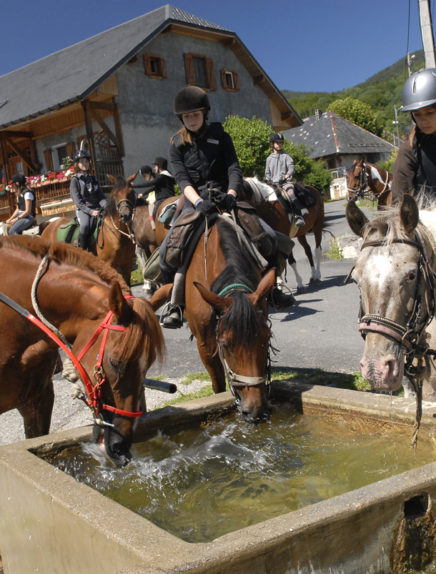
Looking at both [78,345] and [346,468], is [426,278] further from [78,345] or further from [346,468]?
[78,345]

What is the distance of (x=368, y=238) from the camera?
3.19 meters

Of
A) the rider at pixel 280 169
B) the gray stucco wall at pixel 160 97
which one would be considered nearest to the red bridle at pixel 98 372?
the rider at pixel 280 169

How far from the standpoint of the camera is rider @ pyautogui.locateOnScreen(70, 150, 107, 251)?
37.7 feet

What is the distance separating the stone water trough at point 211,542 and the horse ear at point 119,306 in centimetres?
88

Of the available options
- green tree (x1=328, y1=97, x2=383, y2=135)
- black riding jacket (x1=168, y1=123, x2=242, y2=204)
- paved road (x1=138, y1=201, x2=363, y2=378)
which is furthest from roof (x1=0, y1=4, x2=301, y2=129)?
green tree (x1=328, y1=97, x2=383, y2=135)

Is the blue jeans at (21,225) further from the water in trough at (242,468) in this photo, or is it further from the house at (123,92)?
the house at (123,92)

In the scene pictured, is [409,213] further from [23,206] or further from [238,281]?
[23,206]

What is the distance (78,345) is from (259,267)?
7.10 feet

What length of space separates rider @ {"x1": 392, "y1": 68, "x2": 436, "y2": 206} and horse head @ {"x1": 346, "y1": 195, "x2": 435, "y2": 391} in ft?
1.92

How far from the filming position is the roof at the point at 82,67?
2502cm

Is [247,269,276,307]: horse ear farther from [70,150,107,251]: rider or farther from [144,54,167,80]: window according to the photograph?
[144,54,167,80]: window

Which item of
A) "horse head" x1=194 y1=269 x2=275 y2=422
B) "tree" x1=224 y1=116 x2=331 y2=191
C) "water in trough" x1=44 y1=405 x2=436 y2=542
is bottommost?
"water in trough" x1=44 y1=405 x2=436 y2=542

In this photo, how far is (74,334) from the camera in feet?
11.9

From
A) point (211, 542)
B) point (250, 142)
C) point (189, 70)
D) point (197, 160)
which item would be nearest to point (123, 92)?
point (189, 70)
